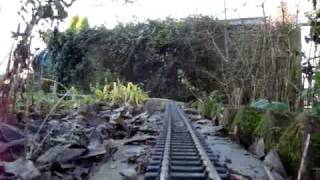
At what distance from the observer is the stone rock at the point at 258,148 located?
4.53 metres

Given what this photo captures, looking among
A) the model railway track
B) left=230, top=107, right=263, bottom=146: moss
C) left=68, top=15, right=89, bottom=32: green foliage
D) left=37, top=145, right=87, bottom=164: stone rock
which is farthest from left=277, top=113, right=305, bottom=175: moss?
left=68, top=15, right=89, bottom=32: green foliage

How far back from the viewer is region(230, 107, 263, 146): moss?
17.2ft

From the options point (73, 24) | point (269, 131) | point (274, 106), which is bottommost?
point (269, 131)

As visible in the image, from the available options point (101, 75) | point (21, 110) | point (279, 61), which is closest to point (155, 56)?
point (101, 75)

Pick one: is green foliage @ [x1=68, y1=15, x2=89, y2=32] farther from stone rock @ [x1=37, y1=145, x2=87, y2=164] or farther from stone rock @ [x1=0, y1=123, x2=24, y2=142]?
stone rock @ [x1=37, y1=145, x2=87, y2=164]

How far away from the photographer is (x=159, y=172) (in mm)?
3201

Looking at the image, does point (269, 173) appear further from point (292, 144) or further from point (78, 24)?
point (78, 24)

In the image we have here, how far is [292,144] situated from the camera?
3820mm

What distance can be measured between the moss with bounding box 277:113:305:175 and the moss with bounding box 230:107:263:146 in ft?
3.21

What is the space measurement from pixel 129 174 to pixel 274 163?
1135 millimetres

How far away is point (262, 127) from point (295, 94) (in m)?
2.22

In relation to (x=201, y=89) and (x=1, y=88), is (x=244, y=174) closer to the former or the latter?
(x=1, y=88)

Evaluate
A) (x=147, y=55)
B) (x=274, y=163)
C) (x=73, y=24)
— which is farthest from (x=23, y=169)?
(x=73, y=24)

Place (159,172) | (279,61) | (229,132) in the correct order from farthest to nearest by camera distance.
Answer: (279,61) → (229,132) → (159,172)
